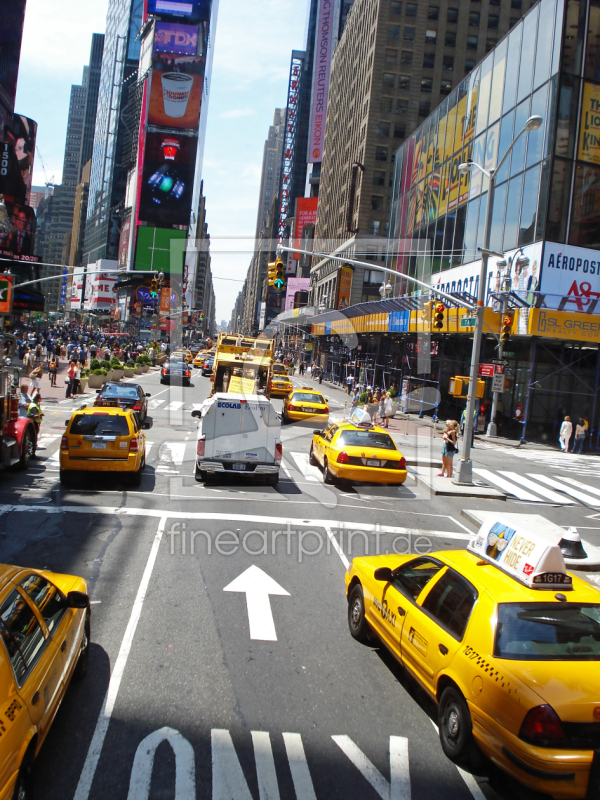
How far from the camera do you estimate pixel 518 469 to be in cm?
2234

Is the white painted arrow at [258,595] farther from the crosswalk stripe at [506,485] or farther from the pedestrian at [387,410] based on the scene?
the pedestrian at [387,410]

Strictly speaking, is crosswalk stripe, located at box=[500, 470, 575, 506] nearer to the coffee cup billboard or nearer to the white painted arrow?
the white painted arrow

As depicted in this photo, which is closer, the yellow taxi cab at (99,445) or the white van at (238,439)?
the yellow taxi cab at (99,445)

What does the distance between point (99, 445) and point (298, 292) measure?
110802mm

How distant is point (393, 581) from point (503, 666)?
2.10m

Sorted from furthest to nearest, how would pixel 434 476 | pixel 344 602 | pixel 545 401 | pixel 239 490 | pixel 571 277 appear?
pixel 545 401 → pixel 571 277 → pixel 434 476 → pixel 239 490 → pixel 344 602

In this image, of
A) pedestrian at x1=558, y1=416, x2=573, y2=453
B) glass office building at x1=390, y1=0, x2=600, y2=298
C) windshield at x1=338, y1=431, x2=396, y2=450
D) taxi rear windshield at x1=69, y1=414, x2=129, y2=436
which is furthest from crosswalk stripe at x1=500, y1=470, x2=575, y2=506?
glass office building at x1=390, y1=0, x2=600, y2=298

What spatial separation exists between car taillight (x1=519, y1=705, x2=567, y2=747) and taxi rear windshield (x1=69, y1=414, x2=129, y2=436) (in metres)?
11.3

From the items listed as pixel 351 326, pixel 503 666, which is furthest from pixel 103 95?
pixel 503 666

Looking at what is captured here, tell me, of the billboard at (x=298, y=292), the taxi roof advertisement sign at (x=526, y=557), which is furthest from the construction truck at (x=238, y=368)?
the billboard at (x=298, y=292)

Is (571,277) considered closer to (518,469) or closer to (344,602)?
(518,469)

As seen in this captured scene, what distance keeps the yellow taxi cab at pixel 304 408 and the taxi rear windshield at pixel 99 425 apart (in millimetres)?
14481

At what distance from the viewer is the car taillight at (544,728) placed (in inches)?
172

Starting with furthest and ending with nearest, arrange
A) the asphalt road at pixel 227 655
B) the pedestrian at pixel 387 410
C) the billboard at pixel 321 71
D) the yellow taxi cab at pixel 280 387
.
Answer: the billboard at pixel 321 71 → the yellow taxi cab at pixel 280 387 → the pedestrian at pixel 387 410 → the asphalt road at pixel 227 655
